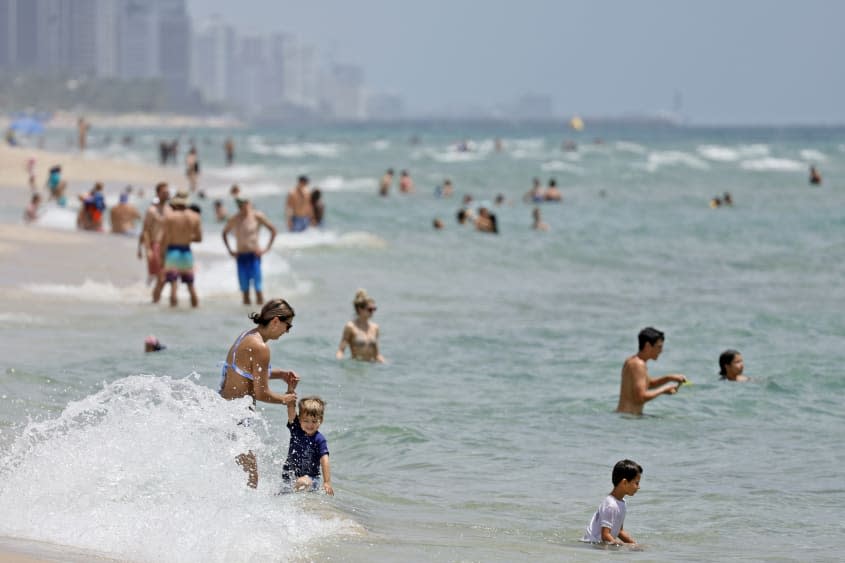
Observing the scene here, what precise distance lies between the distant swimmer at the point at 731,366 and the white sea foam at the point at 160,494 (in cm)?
568

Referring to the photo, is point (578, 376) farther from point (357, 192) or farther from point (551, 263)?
point (357, 192)

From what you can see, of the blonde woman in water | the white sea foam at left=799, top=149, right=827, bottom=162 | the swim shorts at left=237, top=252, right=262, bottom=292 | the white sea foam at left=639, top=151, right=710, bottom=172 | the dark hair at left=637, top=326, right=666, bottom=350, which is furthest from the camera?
the white sea foam at left=799, top=149, right=827, bottom=162

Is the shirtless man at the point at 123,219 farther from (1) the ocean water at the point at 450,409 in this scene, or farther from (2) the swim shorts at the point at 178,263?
(2) the swim shorts at the point at 178,263

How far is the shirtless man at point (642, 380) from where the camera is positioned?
10680 mm

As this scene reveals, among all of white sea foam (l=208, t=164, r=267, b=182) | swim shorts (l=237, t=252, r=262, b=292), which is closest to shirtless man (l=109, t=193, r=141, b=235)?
swim shorts (l=237, t=252, r=262, b=292)

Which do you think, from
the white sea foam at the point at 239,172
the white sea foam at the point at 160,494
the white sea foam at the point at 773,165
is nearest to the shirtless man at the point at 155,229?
the white sea foam at the point at 160,494

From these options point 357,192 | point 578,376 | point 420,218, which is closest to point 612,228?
point 420,218

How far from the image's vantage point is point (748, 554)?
772cm

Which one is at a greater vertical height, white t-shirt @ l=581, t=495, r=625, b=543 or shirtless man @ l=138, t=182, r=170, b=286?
shirtless man @ l=138, t=182, r=170, b=286

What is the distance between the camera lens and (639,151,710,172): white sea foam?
63953 millimetres

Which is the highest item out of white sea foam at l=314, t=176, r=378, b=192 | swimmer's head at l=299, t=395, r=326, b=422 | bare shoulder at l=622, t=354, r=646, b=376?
white sea foam at l=314, t=176, r=378, b=192

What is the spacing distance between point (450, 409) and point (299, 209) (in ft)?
43.3

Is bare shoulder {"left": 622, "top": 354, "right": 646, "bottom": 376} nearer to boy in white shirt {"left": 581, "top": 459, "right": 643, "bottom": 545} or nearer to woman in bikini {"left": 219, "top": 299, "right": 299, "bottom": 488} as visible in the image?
boy in white shirt {"left": 581, "top": 459, "right": 643, "bottom": 545}

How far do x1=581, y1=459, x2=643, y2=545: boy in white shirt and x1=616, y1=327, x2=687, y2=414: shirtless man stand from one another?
10.1 ft
